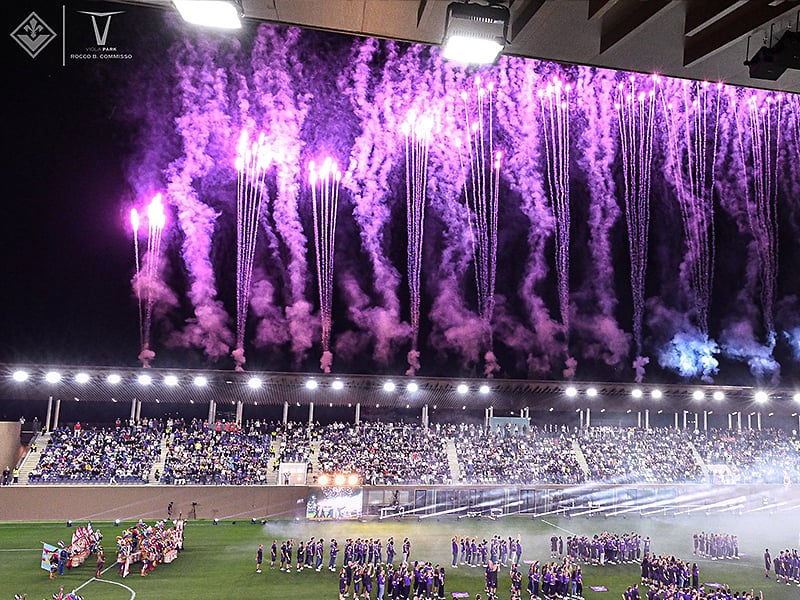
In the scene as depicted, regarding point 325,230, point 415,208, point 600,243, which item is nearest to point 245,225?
point 325,230

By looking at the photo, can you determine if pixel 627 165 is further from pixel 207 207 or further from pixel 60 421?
pixel 60 421

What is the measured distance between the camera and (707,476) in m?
45.2

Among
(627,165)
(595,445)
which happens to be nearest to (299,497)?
(595,445)

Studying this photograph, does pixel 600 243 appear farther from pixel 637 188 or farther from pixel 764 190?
pixel 764 190

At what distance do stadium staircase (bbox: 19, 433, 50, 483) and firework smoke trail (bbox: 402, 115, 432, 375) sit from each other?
23.8 m

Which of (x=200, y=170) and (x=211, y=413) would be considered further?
(x=211, y=413)

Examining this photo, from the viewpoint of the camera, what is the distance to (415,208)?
45969mm

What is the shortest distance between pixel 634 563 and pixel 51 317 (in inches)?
1393

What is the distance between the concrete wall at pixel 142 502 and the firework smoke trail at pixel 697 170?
110 feet

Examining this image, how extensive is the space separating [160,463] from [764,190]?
46464mm

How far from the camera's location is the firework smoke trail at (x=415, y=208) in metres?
42.6

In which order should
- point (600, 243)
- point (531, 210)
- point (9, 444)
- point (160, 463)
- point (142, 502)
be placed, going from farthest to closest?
point (600, 243) < point (531, 210) < point (160, 463) < point (9, 444) < point (142, 502)

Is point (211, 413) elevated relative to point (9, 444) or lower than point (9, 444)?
elevated

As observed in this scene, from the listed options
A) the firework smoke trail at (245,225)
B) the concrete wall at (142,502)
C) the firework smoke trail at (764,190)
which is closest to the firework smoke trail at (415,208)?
the firework smoke trail at (245,225)
